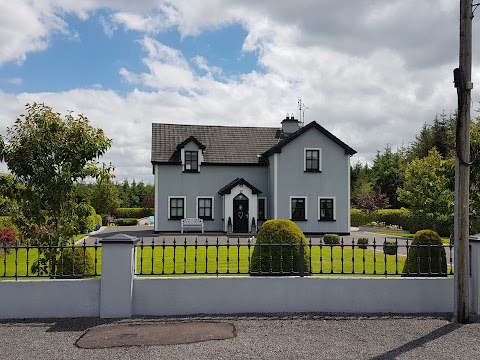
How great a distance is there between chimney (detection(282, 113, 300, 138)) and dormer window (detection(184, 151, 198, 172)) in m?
7.11

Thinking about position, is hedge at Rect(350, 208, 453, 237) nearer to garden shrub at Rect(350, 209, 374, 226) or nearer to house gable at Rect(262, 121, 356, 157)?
garden shrub at Rect(350, 209, 374, 226)

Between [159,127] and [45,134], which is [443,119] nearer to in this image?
[159,127]

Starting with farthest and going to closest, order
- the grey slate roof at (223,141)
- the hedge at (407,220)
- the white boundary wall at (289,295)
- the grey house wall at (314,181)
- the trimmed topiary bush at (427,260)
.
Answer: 1. the hedge at (407,220)
2. the grey slate roof at (223,141)
3. the grey house wall at (314,181)
4. the trimmed topiary bush at (427,260)
5. the white boundary wall at (289,295)

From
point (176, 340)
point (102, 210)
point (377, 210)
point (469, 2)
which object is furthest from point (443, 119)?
point (176, 340)

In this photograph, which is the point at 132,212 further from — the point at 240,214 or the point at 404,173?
the point at 404,173

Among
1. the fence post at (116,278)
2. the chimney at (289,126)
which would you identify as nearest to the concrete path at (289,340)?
the fence post at (116,278)

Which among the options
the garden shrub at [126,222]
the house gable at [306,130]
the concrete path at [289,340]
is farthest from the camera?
the garden shrub at [126,222]

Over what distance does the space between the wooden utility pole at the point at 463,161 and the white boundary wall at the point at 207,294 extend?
0.66 meters

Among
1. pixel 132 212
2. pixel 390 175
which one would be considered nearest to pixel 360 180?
pixel 390 175

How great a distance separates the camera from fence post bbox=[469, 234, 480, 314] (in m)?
8.38

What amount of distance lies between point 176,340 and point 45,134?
5.95 meters

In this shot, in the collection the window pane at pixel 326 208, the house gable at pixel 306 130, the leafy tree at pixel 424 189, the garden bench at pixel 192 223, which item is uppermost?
the house gable at pixel 306 130

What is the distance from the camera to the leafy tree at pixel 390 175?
167ft

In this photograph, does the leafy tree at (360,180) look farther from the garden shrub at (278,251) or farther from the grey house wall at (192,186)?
the garden shrub at (278,251)
